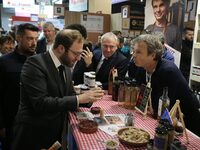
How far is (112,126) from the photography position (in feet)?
5.45

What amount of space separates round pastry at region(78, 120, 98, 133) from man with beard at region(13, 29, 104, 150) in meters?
0.12

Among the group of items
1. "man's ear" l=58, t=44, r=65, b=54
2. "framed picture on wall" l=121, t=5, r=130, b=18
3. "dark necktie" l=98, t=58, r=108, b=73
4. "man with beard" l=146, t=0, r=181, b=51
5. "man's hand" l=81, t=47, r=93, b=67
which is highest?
"framed picture on wall" l=121, t=5, r=130, b=18

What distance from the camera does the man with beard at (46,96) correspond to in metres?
1.58

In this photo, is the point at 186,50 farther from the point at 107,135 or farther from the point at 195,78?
the point at 107,135

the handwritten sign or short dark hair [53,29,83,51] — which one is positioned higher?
short dark hair [53,29,83,51]

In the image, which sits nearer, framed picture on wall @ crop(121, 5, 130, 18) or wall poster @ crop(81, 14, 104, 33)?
framed picture on wall @ crop(121, 5, 130, 18)

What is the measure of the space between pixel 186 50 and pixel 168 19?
589 mm

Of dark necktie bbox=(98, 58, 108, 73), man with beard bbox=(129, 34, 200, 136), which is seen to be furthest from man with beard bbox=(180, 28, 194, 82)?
man with beard bbox=(129, 34, 200, 136)

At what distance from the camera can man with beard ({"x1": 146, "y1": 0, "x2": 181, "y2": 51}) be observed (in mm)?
3727

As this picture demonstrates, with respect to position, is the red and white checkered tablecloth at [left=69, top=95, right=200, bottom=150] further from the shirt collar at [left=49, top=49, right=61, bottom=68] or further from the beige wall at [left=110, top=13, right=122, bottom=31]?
the beige wall at [left=110, top=13, right=122, bottom=31]

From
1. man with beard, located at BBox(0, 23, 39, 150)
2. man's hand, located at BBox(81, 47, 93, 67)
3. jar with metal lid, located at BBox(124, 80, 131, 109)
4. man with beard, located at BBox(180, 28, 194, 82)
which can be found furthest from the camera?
man with beard, located at BBox(180, 28, 194, 82)

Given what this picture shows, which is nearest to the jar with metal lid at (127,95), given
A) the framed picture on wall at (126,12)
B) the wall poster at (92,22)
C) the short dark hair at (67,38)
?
the short dark hair at (67,38)

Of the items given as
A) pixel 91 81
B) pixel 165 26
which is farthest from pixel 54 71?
pixel 165 26

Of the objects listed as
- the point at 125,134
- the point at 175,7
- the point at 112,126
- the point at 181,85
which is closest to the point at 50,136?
the point at 112,126
